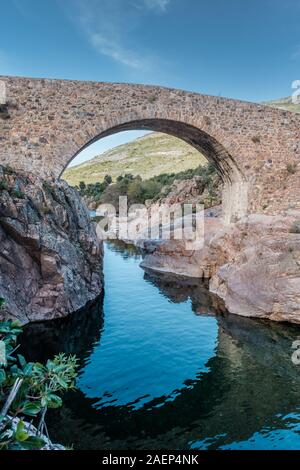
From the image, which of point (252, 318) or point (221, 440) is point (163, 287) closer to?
point (252, 318)

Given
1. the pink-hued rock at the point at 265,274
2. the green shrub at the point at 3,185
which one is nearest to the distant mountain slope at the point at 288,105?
the pink-hued rock at the point at 265,274

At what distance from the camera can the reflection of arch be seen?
19547mm

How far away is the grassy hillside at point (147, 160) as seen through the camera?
3428 inches

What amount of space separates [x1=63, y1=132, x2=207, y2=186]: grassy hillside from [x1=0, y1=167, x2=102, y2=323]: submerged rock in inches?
2489

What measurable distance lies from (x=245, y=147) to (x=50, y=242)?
1246cm

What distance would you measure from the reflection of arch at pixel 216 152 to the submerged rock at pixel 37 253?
Answer: 3.92 m

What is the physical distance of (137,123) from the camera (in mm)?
19531

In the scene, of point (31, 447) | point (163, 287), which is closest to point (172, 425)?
point (31, 447)

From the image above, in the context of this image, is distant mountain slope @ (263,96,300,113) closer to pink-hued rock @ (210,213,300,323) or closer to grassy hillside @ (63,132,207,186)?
grassy hillside @ (63,132,207,186)

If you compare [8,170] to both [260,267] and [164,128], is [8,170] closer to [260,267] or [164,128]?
[164,128]

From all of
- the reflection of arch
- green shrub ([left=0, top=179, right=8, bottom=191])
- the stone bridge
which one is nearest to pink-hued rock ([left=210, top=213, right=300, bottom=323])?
the stone bridge

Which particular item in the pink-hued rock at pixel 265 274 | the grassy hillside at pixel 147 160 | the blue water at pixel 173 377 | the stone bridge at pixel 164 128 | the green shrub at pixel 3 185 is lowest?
the blue water at pixel 173 377

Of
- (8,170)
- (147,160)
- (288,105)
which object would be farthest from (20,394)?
(288,105)

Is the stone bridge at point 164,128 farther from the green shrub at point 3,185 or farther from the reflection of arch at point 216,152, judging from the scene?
the green shrub at point 3,185
